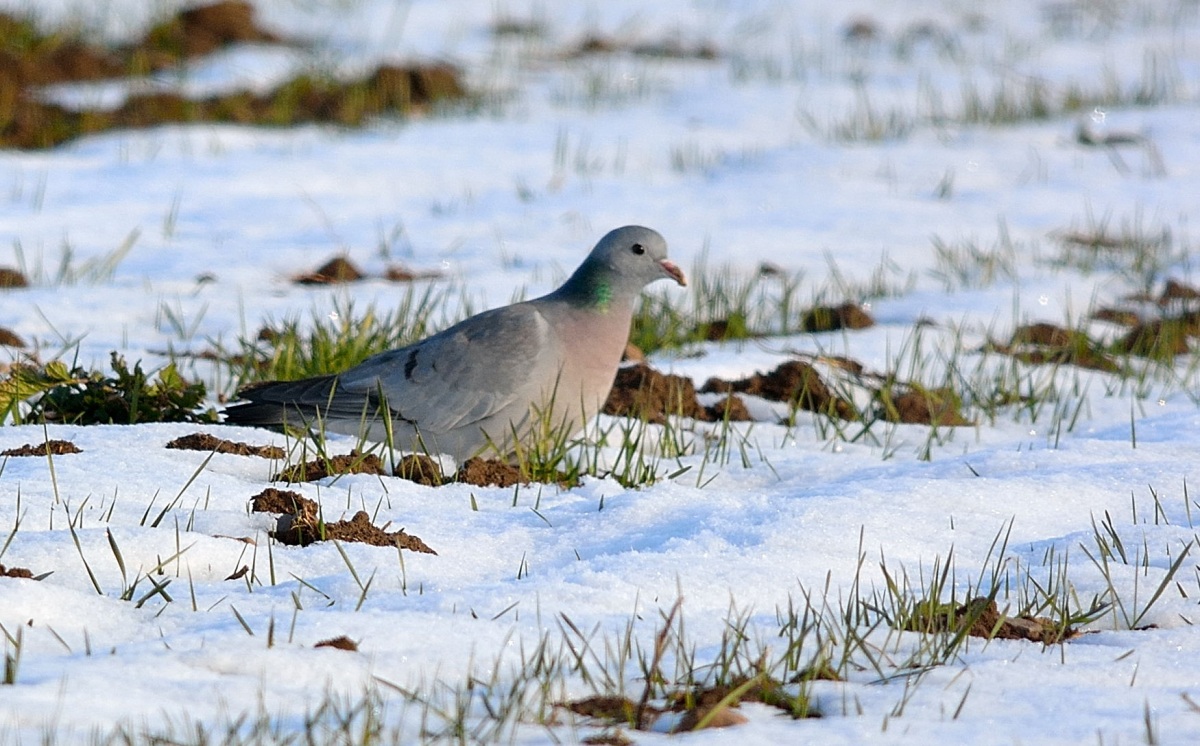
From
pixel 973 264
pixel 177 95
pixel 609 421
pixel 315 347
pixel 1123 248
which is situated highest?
pixel 177 95

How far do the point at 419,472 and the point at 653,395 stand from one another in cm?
144

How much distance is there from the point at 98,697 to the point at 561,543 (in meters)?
1.52

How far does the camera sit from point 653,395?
19.3 feet

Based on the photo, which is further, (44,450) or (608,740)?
(44,450)

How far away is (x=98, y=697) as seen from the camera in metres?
2.70

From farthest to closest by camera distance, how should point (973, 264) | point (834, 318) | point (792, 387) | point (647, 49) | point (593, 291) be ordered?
point (647, 49) → point (973, 264) → point (834, 318) → point (792, 387) → point (593, 291)

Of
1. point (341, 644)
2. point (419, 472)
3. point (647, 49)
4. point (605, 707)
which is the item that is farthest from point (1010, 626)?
point (647, 49)

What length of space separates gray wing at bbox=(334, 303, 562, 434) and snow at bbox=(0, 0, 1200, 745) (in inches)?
22.0

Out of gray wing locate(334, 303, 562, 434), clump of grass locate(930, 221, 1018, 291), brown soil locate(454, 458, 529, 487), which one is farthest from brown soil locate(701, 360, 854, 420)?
clump of grass locate(930, 221, 1018, 291)

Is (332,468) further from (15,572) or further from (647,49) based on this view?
(647,49)

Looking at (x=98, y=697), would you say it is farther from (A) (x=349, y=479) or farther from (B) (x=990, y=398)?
(B) (x=990, y=398)

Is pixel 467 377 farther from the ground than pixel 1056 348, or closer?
closer

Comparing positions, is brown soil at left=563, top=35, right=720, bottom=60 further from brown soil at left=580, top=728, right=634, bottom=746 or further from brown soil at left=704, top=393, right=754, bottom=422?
brown soil at left=580, top=728, right=634, bottom=746

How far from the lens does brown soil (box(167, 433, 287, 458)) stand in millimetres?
4730
